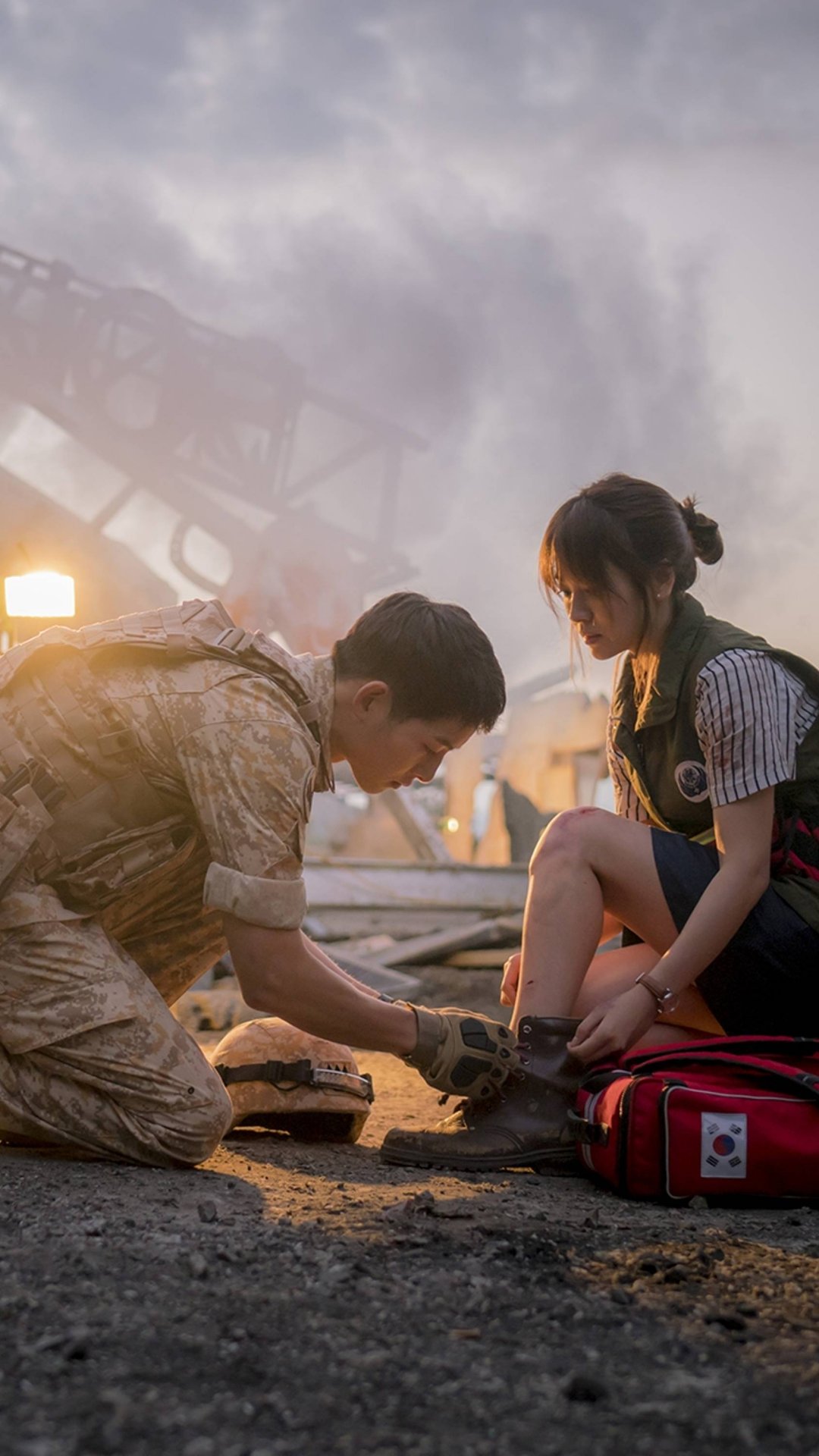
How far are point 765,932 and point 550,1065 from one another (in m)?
0.51

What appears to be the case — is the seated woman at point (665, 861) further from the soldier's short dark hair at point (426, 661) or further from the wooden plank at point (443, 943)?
the wooden plank at point (443, 943)

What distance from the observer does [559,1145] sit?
251 cm

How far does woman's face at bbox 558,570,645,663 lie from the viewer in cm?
267

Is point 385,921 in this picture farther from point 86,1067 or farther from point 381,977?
point 86,1067

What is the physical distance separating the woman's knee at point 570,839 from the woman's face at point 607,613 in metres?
0.35

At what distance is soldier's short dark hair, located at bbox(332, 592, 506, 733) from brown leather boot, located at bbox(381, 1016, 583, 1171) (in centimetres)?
66

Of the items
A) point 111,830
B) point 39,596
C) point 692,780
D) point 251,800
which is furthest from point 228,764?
point 39,596

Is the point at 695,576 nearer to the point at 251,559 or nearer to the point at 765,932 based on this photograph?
the point at 765,932

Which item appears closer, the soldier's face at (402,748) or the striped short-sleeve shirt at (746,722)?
the striped short-sleeve shirt at (746,722)

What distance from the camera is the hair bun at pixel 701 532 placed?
271 centimetres

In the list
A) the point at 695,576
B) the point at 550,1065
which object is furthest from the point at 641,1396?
the point at 695,576

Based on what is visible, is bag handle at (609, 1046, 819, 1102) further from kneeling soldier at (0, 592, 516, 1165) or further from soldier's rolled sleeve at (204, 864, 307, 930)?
soldier's rolled sleeve at (204, 864, 307, 930)

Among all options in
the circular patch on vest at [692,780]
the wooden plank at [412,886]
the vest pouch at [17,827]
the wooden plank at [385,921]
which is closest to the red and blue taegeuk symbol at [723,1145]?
the circular patch on vest at [692,780]

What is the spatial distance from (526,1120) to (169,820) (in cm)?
94
